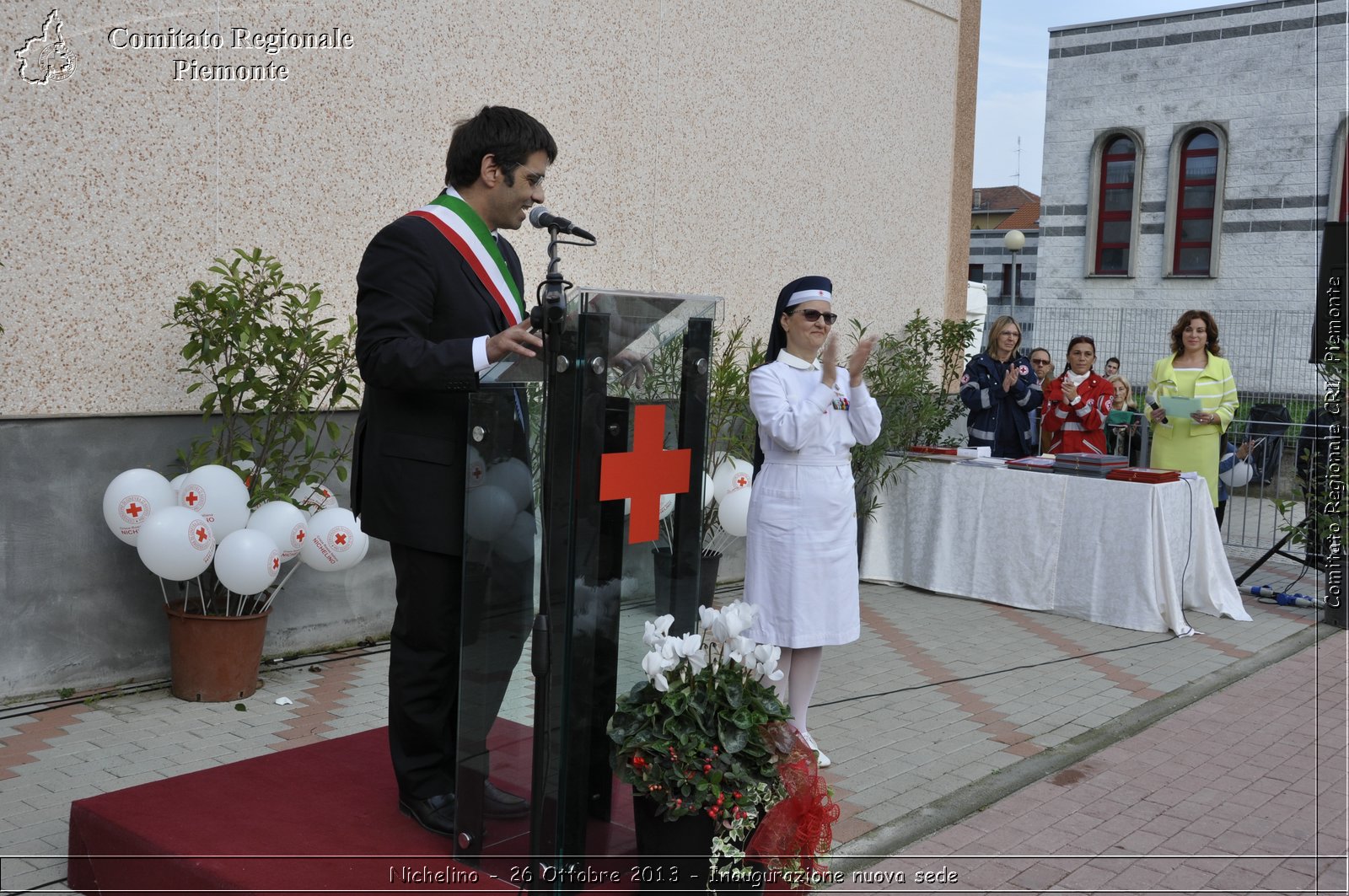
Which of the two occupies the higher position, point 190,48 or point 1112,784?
point 190,48

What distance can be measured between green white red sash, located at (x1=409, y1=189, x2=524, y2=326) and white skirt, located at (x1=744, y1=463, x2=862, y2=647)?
4.91 feet

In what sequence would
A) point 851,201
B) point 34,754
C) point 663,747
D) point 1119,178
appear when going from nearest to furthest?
point 663,747, point 34,754, point 851,201, point 1119,178

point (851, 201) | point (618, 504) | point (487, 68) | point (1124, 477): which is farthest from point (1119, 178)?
point (618, 504)

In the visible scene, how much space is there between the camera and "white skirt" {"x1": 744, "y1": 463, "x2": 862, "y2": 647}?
4.65m

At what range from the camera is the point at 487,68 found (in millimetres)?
6918

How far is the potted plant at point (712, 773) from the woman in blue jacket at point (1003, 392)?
6301mm

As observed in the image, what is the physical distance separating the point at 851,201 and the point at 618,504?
22.9 feet

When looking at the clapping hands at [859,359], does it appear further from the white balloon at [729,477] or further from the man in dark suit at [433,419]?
the white balloon at [729,477]

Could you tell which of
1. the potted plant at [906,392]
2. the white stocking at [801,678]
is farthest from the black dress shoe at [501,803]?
the potted plant at [906,392]

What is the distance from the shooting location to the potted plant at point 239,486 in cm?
509

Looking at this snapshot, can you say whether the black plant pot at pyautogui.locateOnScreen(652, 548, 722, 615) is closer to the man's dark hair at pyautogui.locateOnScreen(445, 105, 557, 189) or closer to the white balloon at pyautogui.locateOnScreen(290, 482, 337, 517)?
the man's dark hair at pyautogui.locateOnScreen(445, 105, 557, 189)

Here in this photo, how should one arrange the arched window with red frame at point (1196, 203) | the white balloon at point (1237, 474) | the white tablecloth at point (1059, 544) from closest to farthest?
the white tablecloth at point (1059, 544)
the white balloon at point (1237, 474)
the arched window with red frame at point (1196, 203)

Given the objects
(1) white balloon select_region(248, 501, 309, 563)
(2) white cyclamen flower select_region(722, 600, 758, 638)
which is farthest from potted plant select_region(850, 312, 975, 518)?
(2) white cyclamen flower select_region(722, 600, 758, 638)

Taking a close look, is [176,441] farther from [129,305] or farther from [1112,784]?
[1112,784]
